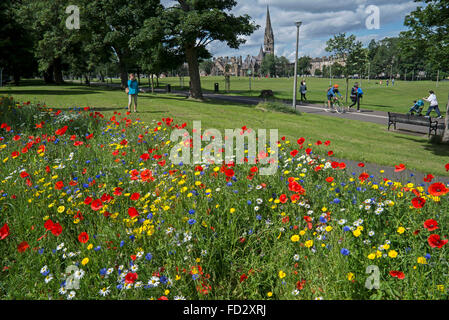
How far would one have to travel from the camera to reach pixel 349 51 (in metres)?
28.3

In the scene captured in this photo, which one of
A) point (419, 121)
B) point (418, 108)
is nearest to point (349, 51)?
point (418, 108)

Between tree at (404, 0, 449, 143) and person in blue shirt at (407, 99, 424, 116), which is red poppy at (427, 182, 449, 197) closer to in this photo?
tree at (404, 0, 449, 143)

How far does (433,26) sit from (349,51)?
1763 cm

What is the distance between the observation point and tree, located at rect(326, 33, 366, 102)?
1100 inches

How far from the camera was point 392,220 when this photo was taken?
9.54ft

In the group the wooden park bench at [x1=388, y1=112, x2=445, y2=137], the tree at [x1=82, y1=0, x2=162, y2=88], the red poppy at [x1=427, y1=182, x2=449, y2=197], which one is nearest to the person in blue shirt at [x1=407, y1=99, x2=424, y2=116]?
the wooden park bench at [x1=388, y1=112, x2=445, y2=137]

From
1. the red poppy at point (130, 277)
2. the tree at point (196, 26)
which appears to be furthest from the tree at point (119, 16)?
the red poppy at point (130, 277)

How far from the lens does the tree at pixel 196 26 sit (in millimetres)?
21656

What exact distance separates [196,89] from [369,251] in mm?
25636

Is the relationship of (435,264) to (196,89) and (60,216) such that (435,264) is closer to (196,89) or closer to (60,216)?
(60,216)

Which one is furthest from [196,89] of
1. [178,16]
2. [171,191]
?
[171,191]
